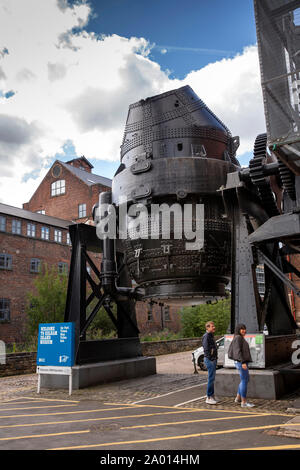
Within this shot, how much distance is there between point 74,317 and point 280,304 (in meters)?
6.15

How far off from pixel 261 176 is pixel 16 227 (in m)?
24.7

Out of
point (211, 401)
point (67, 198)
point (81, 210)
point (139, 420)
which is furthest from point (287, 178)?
point (67, 198)

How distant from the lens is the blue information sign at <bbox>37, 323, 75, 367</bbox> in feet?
38.4

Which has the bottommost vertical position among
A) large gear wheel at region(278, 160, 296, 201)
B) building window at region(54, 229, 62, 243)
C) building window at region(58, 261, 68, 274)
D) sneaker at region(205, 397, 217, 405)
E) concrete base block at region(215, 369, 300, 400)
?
sneaker at region(205, 397, 217, 405)


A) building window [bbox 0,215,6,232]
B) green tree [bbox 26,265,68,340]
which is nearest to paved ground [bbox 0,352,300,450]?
green tree [bbox 26,265,68,340]

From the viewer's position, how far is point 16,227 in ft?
102

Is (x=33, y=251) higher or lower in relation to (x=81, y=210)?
lower

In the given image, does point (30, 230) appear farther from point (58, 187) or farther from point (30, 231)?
point (58, 187)

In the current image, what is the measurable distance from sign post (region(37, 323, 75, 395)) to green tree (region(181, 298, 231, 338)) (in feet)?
64.0

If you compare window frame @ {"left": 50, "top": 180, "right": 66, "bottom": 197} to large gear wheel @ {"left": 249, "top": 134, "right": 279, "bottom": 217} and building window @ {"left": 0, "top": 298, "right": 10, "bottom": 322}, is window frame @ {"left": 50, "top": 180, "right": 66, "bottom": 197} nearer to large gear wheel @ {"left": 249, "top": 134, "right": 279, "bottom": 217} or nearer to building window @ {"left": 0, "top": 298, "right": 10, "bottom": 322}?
building window @ {"left": 0, "top": 298, "right": 10, "bottom": 322}

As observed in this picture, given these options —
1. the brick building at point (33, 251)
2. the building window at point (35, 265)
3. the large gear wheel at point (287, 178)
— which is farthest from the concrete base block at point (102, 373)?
the building window at point (35, 265)

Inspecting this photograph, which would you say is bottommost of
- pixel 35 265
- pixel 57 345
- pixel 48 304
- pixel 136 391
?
pixel 136 391

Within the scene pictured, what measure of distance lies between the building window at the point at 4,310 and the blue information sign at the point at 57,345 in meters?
18.2
